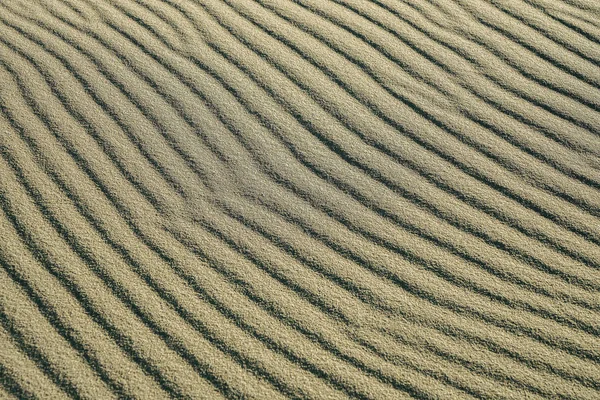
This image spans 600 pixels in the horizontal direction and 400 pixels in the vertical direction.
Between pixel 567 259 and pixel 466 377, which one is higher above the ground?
pixel 567 259

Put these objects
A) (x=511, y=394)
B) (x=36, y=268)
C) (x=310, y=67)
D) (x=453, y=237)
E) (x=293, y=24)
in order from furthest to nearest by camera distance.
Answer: (x=293, y=24) → (x=310, y=67) → (x=453, y=237) → (x=36, y=268) → (x=511, y=394)

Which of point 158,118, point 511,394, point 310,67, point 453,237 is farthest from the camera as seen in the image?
point 310,67

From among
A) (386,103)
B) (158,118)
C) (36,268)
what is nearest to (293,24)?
(386,103)

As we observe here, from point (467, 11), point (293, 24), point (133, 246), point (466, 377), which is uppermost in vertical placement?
point (467, 11)

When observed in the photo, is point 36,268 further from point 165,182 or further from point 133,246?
point 165,182

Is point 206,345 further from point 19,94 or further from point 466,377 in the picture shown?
point 19,94

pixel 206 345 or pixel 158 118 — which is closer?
pixel 206 345
